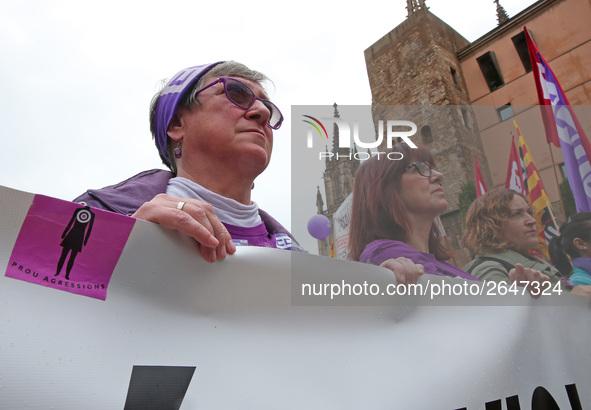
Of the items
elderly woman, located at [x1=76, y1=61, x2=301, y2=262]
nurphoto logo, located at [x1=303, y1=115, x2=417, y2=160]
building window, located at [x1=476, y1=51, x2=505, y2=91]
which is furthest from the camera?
building window, located at [x1=476, y1=51, x2=505, y2=91]

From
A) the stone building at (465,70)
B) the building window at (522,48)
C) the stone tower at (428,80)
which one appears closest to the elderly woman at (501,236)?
the stone building at (465,70)

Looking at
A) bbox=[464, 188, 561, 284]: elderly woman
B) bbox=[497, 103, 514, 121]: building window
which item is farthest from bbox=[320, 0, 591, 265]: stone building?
bbox=[464, 188, 561, 284]: elderly woman

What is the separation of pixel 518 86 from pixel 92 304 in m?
14.9

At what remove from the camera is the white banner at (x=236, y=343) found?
0.69 m

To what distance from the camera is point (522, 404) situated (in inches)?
46.4

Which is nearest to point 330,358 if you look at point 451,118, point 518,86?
point 451,118

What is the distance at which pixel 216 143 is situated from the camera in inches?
49.8

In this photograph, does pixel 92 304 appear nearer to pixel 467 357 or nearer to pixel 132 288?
pixel 132 288

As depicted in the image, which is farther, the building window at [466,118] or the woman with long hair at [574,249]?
the building window at [466,118]

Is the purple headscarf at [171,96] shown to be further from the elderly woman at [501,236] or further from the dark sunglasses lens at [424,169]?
the elderly woman at [501,236]

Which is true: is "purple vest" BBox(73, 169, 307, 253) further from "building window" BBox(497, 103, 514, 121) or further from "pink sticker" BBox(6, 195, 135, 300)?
"building window" BBox(497, 103, 514, 121)

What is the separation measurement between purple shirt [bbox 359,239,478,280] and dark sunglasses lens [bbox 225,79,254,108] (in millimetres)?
986

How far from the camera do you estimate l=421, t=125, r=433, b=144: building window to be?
1210 cm

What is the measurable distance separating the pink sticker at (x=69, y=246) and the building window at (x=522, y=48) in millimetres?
14987
